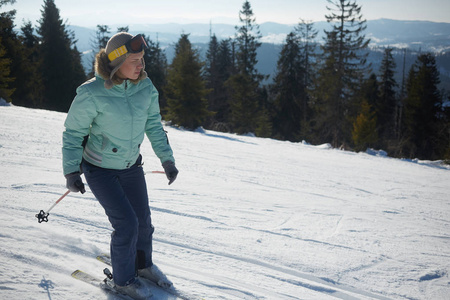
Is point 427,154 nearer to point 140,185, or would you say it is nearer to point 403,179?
point 403,179

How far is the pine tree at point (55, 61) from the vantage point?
99.9ft

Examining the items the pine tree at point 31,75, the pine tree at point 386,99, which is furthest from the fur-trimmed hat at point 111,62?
the pine tree at point 386,99

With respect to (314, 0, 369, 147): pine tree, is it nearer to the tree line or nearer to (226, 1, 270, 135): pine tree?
the tree line

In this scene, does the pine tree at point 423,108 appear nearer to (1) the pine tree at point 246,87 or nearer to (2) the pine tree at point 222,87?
(1) the pine tree at point 246,87

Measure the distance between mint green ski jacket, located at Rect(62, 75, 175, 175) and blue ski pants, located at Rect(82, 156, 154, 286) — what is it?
80mm

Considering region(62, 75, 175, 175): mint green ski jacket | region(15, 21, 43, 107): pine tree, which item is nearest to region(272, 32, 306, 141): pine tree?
region(15, 21, 43, 107): pine tree

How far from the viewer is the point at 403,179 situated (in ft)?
26.2

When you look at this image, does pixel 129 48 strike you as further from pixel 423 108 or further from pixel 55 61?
pixel 423 108

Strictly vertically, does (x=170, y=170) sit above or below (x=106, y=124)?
below

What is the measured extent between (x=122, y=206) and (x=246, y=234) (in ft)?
7.19

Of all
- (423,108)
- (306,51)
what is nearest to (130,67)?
(306,51)

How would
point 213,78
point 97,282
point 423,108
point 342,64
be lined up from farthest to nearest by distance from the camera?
point 213,78 < point 423,108 < point 342,64 < point 97,282

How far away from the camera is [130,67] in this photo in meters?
2.27

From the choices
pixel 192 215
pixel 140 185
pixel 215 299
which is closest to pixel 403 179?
pixel 192 215
